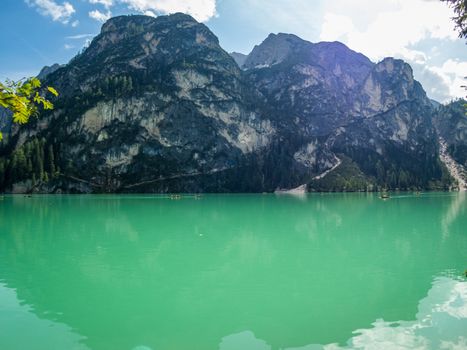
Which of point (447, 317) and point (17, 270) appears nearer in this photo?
point (447, 317)

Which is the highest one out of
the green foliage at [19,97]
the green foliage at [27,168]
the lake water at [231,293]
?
the green foliage at [27,168]

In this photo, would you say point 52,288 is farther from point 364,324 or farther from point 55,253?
point 364,324

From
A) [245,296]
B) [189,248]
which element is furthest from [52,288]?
[189,248]

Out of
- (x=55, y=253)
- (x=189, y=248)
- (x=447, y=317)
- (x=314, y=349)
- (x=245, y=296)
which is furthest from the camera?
(x=189, y=248)

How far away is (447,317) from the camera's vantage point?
56.9 ft

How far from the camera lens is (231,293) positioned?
68.5 ft

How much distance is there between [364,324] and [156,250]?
70.8 ft

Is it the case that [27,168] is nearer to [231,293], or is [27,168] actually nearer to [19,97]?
[231,293]

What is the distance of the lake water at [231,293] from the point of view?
14.9 meters

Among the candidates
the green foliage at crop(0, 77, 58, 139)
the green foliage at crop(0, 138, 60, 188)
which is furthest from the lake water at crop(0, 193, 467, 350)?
the green foliage at crop(0, 138, 60, 188)

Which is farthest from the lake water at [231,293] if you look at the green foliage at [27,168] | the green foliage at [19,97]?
the green foliage at [27,168]

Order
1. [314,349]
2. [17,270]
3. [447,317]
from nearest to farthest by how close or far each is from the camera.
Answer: [314,349], [447,317], [17,270]

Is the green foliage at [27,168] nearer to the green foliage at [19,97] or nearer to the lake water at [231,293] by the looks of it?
the lake water at [231,293]

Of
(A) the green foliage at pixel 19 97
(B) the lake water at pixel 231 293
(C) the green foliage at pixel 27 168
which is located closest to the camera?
(A) the green foliage at pixel 19 97
